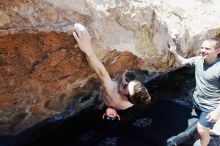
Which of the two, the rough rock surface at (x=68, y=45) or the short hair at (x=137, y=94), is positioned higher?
the rough rock surface at (x=68, y=45)

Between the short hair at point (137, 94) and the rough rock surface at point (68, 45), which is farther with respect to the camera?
the short hair at point (137, 94)

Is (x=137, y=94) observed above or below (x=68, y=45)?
below

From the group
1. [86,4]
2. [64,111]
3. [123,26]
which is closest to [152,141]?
[64,111]

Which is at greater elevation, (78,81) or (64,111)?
(78,81)

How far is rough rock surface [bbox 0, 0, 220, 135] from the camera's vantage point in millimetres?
2348

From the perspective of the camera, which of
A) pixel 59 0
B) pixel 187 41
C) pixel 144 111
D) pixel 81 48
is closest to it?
pixel 59 0

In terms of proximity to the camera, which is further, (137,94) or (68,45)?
(137,94)

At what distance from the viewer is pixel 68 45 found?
2572mm

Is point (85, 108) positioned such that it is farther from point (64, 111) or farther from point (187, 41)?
point (187, 41)

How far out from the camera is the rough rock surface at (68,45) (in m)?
2.35

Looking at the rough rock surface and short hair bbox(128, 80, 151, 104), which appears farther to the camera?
short hair bbox(128, 80, 151, 104)

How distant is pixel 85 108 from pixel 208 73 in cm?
126

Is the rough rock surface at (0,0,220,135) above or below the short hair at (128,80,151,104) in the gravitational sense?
above

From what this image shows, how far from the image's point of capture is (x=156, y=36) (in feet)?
10.5
